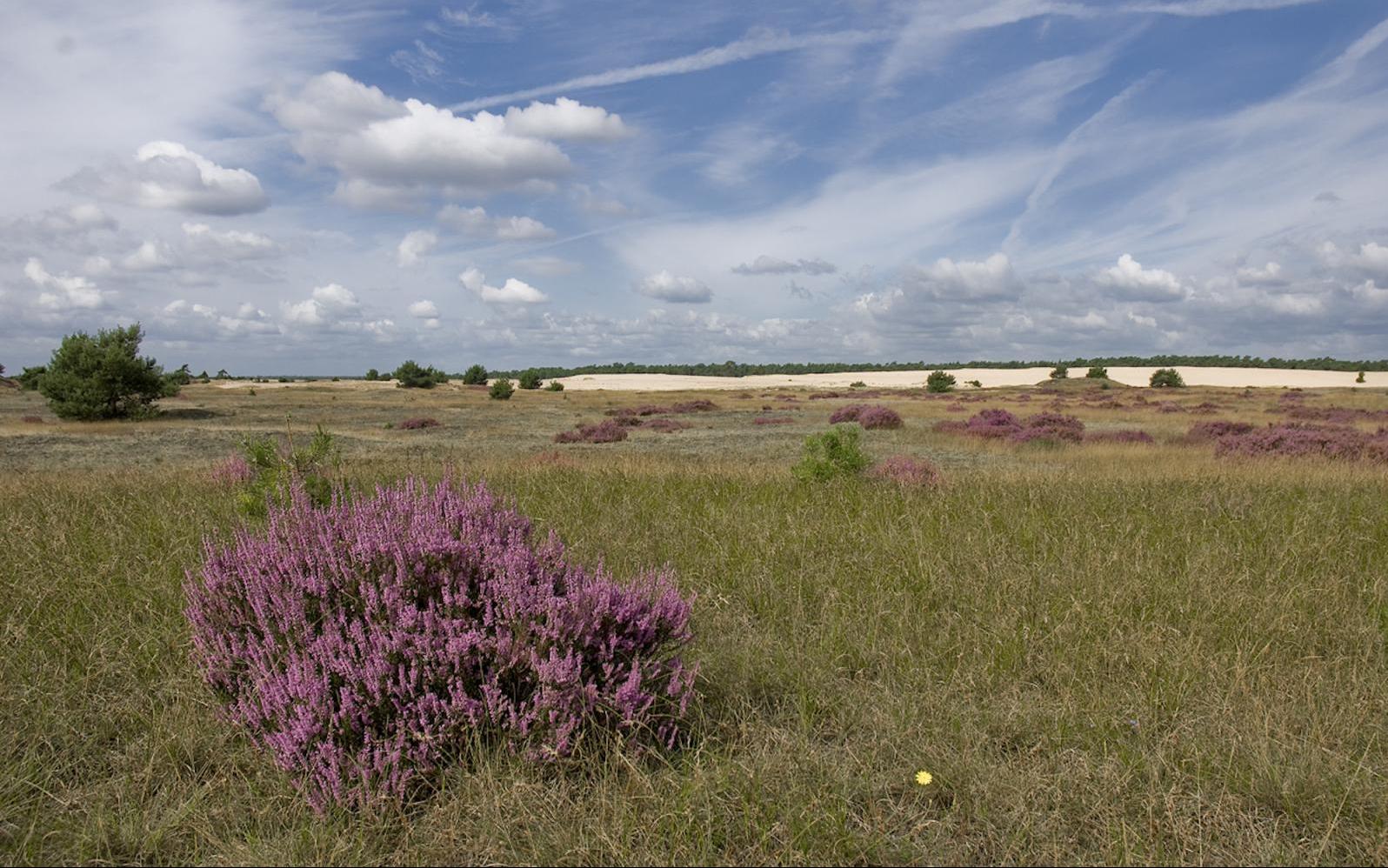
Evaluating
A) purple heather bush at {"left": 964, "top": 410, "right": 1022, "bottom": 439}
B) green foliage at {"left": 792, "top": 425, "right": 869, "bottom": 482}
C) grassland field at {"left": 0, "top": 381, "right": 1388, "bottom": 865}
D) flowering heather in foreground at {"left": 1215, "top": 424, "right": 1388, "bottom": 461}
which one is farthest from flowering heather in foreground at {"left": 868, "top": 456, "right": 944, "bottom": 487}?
purple heather bush at {"left": 964, "top": 410, "right": 1022, "bottom": 439}

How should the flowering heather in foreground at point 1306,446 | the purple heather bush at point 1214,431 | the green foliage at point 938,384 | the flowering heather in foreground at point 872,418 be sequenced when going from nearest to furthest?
1. the flowering heather in foreground at point 1306,446
2. the purple heather bush at point 1214,431
3. the flowering heather in foreground at point 872,418
4. the green foliage at point 938,384

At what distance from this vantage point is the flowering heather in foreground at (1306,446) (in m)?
15.0

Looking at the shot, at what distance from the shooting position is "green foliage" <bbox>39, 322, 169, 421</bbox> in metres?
32.5

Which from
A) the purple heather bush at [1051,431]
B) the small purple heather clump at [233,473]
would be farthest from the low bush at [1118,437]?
the small purple heather clump at [233,473]

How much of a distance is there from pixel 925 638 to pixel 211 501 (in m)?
7.38

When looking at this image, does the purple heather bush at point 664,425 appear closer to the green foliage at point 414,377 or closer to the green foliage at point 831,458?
the green foliage at point 831,458

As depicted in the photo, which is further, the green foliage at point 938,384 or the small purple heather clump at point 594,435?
the green foliage at point 938,384

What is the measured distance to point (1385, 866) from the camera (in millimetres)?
2322

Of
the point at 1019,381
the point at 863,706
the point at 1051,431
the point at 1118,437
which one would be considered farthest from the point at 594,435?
the point at 1019,381

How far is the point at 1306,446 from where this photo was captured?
1608cm

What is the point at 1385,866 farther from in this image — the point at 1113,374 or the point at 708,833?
the point at 1113,374

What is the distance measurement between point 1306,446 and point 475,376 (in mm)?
81376

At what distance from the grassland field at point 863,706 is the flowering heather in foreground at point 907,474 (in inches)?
85.6

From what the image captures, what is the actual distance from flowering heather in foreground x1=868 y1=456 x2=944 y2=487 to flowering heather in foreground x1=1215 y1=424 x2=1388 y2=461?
9230 millimetres
